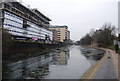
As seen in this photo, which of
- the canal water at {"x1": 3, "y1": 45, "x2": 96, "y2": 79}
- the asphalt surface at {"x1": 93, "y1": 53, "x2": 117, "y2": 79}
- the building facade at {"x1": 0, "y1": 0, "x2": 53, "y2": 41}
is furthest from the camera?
the building facade at {"x1": 0, "y1": 0, "x2": 53, "y2": 41}

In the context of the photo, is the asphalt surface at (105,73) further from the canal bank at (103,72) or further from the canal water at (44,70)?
the canal water at (44,70)

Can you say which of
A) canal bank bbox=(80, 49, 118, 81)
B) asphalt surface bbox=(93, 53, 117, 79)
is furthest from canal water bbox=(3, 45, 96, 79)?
asphalt surface bbox=(93, 53, 117, 79)

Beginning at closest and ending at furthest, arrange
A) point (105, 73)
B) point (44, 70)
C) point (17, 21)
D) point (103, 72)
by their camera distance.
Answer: point (105, 73) → point (103, 72) → point (44, 70) → point (17, 21)

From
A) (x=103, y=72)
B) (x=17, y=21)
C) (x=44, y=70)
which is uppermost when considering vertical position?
(x=17, y=21)

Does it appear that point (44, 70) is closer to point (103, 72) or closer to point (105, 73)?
point (103, 72)

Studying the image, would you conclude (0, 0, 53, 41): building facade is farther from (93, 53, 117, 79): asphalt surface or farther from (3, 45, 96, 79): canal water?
(93, 53, 117, 79): asphalt surface

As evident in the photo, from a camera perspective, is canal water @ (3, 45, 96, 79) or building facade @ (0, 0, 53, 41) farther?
building facade @ (0, 0, 53, 41)

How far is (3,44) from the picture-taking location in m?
37.9

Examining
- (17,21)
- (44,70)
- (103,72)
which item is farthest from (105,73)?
(17,21)

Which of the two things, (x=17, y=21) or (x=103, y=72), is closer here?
(x=103, y=72)

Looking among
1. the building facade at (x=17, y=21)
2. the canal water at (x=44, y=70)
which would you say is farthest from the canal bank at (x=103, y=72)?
the building facade at (x=17, y=21)

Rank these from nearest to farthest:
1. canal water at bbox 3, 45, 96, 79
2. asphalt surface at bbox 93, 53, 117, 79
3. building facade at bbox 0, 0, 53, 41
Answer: asphalt surface at bbox 93, 53, 117, 79
canal water at bbox 3, 45, 96, 79
building facade at bbox 0, 0, 53, 41

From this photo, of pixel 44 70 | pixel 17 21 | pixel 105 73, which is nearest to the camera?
pixel 105 73

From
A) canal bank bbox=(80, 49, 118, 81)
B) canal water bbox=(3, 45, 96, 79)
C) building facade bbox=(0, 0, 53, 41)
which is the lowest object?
canal water bbox=(3, 45, 96, 79)
